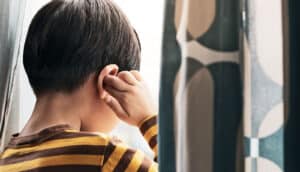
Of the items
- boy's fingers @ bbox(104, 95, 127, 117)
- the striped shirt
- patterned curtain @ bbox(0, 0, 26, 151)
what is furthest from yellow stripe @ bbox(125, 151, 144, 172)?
patterned curtain @ bbox(0, 0, 26, 151)

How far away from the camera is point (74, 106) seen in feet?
3.01

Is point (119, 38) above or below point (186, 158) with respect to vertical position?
above

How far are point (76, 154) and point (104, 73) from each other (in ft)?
0.54

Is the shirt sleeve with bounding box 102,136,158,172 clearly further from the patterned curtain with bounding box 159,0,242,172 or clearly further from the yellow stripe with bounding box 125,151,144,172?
the patterned curtain with bounding box 159,0,242,172

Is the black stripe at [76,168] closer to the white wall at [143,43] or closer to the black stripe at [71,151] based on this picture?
the black stripe at [71,151]

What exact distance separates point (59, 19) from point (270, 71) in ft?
1.56

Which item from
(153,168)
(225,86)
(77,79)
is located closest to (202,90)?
(225,86)

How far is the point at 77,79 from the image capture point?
0.91 metres

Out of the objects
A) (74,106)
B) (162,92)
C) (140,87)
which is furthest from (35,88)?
(162,92)

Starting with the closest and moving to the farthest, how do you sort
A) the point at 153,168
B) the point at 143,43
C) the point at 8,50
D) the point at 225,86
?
the point at 225,86
the point at 153,168
the point at 8,50
the point at 143,43

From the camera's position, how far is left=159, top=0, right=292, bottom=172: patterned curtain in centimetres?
57

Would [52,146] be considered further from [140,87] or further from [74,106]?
[140,87]

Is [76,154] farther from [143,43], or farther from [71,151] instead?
[143,43]

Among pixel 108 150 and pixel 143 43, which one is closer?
pixel 108 150
